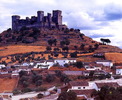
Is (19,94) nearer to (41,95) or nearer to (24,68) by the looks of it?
(41,95)

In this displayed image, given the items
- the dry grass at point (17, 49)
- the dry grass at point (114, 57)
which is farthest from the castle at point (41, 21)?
the dry grass at point (114, 57)

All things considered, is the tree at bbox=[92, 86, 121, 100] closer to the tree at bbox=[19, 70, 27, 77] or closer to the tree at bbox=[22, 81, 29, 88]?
the tree at bbox=[22, 81, 29, 88]

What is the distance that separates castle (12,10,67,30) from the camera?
315 feet

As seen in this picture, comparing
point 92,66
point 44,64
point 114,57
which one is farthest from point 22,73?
point 114,57

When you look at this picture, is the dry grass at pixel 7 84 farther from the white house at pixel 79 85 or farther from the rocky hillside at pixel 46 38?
the rocky hillside at pixel 46 38

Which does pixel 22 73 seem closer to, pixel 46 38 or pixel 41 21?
pixel 46 38

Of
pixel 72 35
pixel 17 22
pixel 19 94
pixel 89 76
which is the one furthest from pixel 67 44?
pixel 19 94

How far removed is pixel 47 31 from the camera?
3725 inches

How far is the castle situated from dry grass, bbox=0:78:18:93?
1885 inches

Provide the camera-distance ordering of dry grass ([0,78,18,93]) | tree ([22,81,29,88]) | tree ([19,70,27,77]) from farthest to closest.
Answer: tree ([19,70,27,77]) < dry grass ([0,78,18,93]) < tree ([22,81,29,88])

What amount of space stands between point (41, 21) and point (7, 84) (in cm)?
5071

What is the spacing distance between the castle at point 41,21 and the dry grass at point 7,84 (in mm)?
47867

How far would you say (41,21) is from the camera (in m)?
96.6

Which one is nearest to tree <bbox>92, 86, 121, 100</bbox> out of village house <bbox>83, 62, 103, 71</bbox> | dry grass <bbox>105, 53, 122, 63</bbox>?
village house <bbox>83, 62, 103, 71</bbox>
